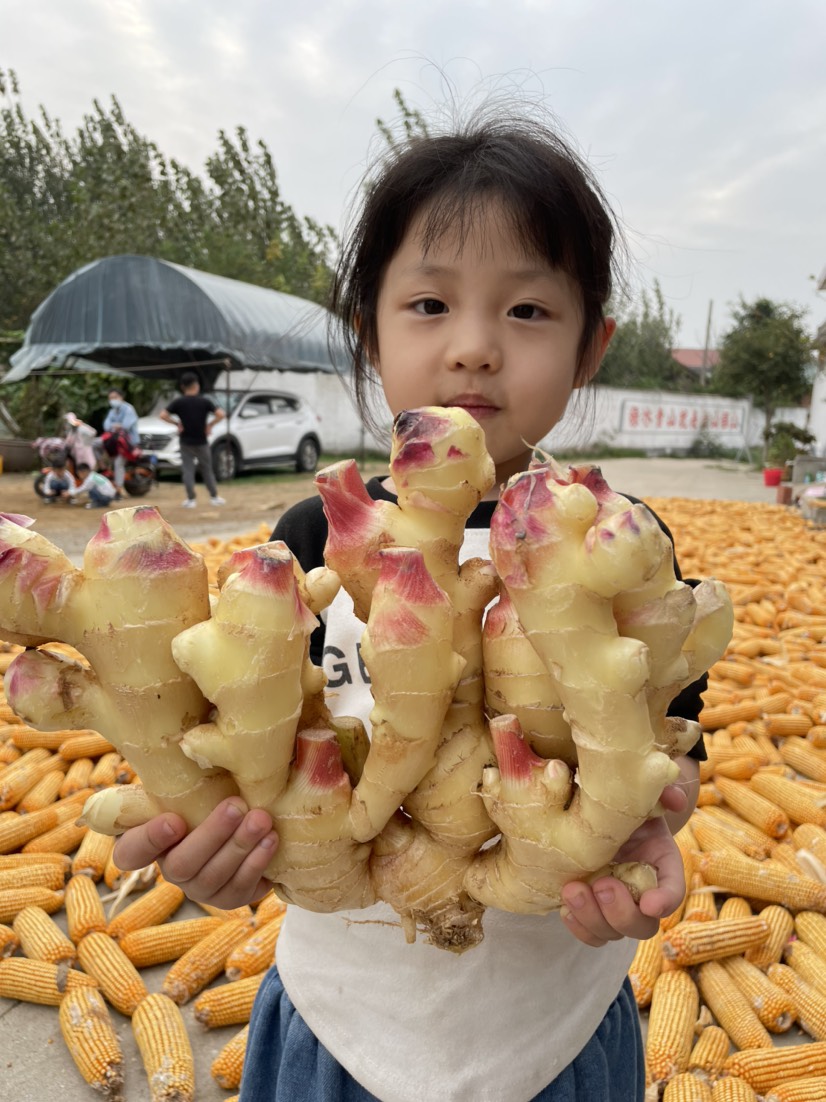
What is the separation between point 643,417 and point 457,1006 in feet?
91.4

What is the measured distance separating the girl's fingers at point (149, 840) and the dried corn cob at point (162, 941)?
1803 millimetres

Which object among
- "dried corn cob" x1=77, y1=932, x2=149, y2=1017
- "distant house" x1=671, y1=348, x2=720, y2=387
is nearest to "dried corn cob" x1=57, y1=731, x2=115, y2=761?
"dried corn cob" x1=77, y1=932, x2=149, y2=1017

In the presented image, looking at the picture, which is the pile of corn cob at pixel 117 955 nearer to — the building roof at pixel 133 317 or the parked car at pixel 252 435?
the parked car at pixel 252 435

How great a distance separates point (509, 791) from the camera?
Answer: 0.73 m

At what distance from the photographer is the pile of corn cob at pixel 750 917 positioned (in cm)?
201

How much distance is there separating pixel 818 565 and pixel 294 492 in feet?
27.9

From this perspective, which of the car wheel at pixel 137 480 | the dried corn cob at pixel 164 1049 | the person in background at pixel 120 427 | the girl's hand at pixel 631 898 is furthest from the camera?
the car wheel at pixel 137 480

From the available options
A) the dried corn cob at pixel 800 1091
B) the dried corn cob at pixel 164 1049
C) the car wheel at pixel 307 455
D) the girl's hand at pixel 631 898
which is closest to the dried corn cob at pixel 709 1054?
the dried corn cob at pixel 800 1091

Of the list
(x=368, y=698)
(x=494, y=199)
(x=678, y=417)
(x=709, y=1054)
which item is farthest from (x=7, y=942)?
(x=678, y=417)

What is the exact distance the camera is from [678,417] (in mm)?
28125

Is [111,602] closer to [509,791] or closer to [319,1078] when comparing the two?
[509,791]

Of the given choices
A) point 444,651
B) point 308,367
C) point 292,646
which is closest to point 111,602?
point 292,646

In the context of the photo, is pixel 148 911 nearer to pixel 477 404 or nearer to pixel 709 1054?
pixel 709 1054

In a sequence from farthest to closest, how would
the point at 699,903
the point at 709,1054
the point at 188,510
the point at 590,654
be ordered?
1. the point at 188,510
2. the point at 699,903
3. the point at 709,1054
4. the point at 590,654
